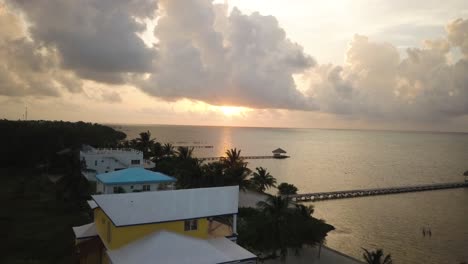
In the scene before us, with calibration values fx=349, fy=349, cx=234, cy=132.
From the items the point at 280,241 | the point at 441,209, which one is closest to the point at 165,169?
the point at 280,241

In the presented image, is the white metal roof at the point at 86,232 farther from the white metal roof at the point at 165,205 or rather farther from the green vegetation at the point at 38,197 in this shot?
the green vegetation at the point at 38,197

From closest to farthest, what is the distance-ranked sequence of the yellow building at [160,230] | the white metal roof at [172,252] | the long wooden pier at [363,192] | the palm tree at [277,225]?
1. the white metal roof at [172,252]
2. the yellow building at [160,230]
3. the palm tree at [277,225]
4. the long wooden pier at [363,192]

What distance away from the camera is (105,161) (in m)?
63.0

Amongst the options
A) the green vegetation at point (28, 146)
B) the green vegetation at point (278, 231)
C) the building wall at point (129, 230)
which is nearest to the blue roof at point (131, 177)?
the green vegetation at point (278, 231)

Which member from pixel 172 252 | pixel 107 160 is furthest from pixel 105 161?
pixel 172 252

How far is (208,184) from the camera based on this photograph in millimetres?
55375

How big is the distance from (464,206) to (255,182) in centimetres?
4564

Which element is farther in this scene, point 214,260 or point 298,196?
point 298,196

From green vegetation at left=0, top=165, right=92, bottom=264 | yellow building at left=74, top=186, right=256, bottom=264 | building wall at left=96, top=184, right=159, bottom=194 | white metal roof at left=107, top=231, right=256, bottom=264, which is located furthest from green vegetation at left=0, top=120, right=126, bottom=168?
white metal roof at left=107, top=231, right=256, bottom=264

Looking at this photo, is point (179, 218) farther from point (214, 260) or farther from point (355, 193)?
point (355, 193)

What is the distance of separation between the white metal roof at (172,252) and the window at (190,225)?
0.92 m

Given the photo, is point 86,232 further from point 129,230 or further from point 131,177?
point 131,177

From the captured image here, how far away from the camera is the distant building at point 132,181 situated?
45219 mm

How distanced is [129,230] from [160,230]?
78.5 inches
